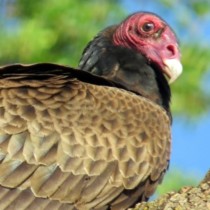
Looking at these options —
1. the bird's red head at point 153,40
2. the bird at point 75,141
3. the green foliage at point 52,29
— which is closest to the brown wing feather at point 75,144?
the bird at point 75,141

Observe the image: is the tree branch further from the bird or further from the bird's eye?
the bird's eye

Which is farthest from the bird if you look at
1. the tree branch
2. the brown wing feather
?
the tree branch

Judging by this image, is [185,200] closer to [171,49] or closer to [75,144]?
[75,144]

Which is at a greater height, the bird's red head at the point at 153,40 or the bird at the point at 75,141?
the bird's red head at the point at 153,40

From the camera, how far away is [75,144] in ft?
22.7

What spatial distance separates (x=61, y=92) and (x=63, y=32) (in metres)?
Answer: 5.26

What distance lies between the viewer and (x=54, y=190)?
681cm

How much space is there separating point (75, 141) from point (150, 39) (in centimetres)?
165

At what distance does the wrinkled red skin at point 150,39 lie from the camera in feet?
26.9

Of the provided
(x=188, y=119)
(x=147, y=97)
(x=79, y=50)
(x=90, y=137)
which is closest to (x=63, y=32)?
(x=79, y=50)

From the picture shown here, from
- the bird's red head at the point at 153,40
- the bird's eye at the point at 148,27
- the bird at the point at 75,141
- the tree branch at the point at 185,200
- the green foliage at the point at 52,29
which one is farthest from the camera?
the green foliage at the point at 52,29

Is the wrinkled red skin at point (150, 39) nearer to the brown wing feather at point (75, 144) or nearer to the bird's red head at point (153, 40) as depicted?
the bird's red head at point (153, 40)

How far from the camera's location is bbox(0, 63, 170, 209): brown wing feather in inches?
268

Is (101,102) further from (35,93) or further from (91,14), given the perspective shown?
(91,14)
